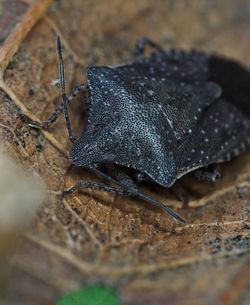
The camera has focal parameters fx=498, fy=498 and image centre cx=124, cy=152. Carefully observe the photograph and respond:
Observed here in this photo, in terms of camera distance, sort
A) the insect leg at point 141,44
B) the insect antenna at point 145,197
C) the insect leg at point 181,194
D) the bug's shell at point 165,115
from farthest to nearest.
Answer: the insect leg at point 141,44 < the insect leg at point 181,194 < the bug's shell at point 165,115 < the insect antenna at point 145,197

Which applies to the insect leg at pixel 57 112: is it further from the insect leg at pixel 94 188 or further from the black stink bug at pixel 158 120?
the insect leg at pixel 94 188

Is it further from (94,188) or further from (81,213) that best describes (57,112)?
(81,213)

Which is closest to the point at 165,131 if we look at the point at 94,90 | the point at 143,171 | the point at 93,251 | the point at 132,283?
the point at 143,171

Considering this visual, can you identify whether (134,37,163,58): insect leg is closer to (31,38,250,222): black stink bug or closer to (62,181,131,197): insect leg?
(31,38,250,222): black stink bug

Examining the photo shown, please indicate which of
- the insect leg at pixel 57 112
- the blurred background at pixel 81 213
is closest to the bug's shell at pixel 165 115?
the insect leg at pixel 57 112

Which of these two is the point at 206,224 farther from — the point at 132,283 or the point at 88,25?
the point at 88,25

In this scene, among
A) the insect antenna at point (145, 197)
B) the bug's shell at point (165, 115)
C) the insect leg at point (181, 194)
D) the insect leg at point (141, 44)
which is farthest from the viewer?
the insect leg at point (141, 44)

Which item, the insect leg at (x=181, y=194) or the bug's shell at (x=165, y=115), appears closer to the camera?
the bug's shell at (x=165, y=115)
